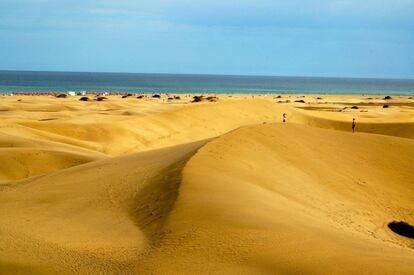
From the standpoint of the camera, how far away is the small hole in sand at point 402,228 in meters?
11.9

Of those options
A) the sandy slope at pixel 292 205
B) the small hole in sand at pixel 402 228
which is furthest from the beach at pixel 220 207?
the small hole in sand at pixel 402 228

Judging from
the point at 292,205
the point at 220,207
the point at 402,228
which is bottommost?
the point at 402,228

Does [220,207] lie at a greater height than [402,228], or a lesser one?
greater

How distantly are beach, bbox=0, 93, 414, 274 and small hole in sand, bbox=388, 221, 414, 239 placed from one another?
→ 21 cm

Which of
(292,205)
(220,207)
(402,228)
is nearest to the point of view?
(220,207)

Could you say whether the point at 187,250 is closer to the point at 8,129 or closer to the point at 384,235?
the point at 384,235

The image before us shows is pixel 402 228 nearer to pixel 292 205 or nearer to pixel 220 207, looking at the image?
pixel 292 205

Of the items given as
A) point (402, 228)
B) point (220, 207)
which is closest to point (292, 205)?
point (220, 207)

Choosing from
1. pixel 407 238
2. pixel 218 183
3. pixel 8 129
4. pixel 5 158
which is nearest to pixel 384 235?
pixel 407 238

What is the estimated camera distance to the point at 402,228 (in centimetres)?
1225

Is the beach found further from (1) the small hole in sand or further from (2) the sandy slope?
(1) the small hole in sand

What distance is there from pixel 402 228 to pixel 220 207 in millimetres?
4608

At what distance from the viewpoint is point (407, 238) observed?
11.6 m

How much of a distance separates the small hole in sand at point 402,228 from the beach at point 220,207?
208 millimetres
